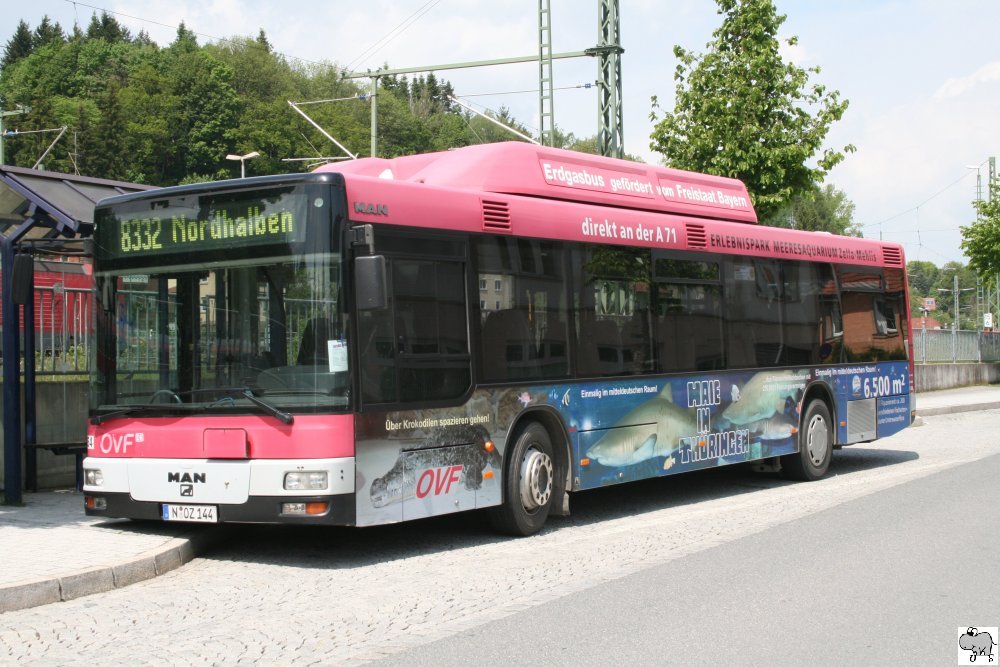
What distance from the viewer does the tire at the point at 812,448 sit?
1500 cm

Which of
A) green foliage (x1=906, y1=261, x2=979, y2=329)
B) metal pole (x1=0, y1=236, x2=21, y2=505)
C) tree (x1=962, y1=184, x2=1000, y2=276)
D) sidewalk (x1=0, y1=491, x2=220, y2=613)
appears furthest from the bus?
green foliage (x1=906, y1=261, x2=979, y2=329)

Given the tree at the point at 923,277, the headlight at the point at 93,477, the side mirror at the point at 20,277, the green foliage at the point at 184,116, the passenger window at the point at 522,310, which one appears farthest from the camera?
the tree at the point at 923,277

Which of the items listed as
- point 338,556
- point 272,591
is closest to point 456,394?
point 338,556

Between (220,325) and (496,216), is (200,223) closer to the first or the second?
(220,325)

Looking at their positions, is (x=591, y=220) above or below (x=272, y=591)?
above

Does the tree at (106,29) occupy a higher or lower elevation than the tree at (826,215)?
higher

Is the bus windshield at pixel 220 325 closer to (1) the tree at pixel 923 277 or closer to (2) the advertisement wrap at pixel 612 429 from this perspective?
(2) the advertisement wrap at pixel 612 429

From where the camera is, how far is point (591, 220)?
1155cm

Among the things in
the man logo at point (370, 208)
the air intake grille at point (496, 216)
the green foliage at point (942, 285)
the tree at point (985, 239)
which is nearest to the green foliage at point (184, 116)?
the tree at point (985, 239)

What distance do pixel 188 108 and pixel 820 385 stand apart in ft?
260

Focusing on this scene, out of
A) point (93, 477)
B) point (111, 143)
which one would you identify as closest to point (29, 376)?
point (93, 477)

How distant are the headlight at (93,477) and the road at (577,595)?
43.6 inches

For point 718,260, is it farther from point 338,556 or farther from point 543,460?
point 338,556

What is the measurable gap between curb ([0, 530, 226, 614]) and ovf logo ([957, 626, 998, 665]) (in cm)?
547
